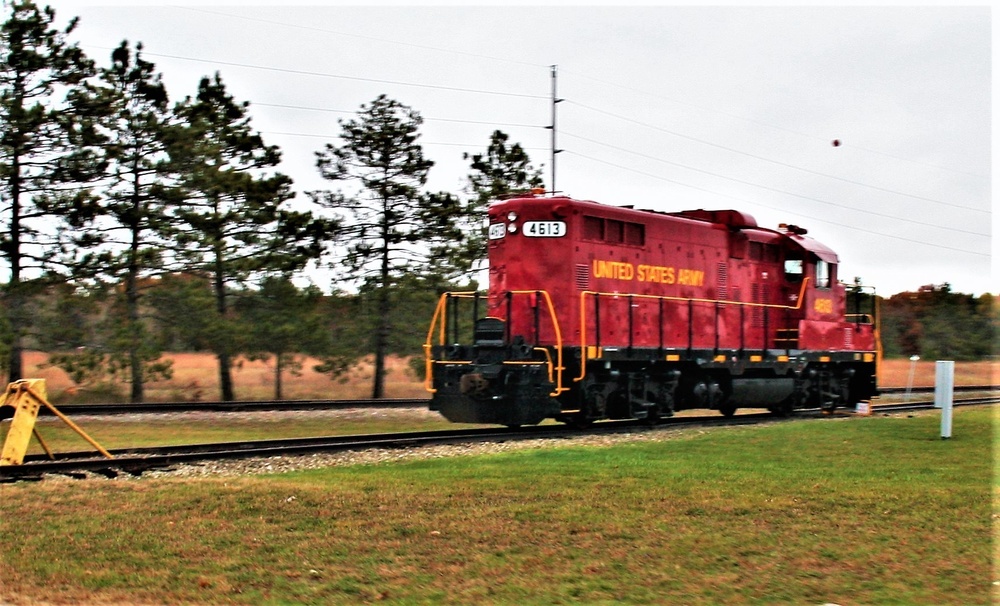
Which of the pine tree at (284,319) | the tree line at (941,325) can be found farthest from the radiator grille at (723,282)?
the tree line at (941,325)

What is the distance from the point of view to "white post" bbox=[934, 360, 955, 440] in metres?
15.9

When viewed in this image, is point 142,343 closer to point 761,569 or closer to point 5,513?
point 5,513

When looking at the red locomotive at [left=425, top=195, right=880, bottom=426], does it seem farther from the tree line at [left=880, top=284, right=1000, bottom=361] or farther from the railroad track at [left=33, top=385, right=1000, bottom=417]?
the tree line at [left=880, top=284, right=1000, bottom=361]

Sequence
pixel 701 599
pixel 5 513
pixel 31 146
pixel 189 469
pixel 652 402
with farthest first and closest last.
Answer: pixel 31 146 < pixel 652 402 < pixel 189 469 < pixel 5 513 < pixel 701 599

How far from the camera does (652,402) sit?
19.3 m

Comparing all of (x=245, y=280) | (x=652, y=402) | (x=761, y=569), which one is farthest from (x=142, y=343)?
(x=761, y=569)

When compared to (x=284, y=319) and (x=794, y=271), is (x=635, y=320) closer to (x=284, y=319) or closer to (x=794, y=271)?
(x=794, y=271)

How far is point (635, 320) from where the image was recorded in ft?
61.6

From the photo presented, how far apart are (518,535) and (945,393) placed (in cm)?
1083

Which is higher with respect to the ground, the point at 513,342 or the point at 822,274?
the point at 822,274

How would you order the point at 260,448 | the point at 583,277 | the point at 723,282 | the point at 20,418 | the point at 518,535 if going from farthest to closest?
the point at 723,282, the point at 583,277, the point at 260,448, the point at 20,418, the point at 518,535

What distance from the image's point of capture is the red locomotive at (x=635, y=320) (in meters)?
17.0

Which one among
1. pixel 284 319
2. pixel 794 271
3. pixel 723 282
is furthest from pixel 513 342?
pixel 284 319

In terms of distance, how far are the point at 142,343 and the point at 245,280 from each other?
12.0ft
